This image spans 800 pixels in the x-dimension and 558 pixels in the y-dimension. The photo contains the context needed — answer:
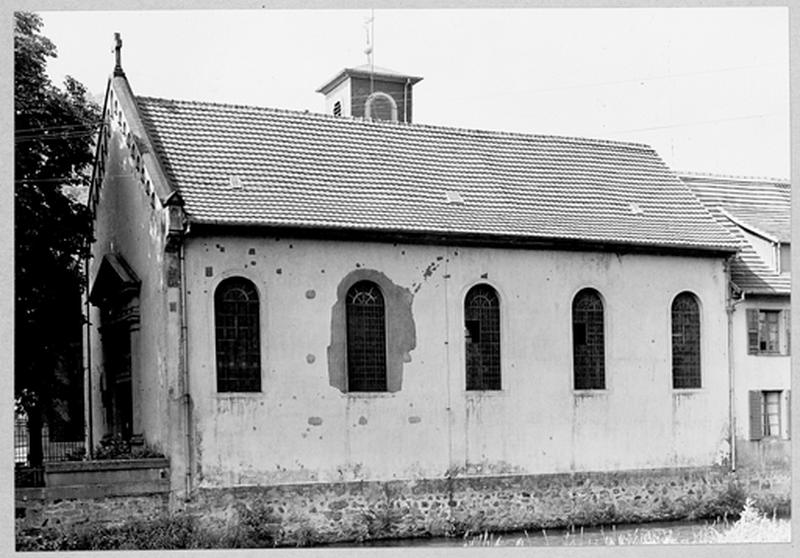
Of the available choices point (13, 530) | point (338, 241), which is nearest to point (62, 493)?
point (13, 530)

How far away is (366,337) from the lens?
26203mm

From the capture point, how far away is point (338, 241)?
26.0 meters

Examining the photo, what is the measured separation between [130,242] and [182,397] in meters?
4.31

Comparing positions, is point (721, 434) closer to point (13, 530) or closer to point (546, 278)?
point (546, 278)

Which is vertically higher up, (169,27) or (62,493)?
(169,27)

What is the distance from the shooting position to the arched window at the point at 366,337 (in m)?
26.0

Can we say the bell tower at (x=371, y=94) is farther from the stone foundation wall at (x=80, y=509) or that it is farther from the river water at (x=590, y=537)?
the stone foundation wall at (x=80, y=509)

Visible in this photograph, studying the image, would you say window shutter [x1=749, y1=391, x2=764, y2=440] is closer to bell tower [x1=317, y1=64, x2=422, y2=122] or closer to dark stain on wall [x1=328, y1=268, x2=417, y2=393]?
dark stain on wall [x1=328, y1=268, x2=417, y2=393]

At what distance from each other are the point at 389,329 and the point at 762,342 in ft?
29.9

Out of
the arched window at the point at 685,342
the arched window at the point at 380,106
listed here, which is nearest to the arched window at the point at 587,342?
the arched window at the point at 685,342

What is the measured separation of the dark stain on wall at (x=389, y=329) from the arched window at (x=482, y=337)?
1.37 metres

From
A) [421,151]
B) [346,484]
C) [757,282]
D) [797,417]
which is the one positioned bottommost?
[346,484]

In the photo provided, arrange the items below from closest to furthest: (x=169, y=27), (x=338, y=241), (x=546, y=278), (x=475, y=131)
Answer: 1. (x=169, y=27)
2. (x=338, y=241)
3. (x=546, y=278)
4. (x=475, y=131)

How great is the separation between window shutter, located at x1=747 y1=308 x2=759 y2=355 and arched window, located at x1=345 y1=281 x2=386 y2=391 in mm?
8942
